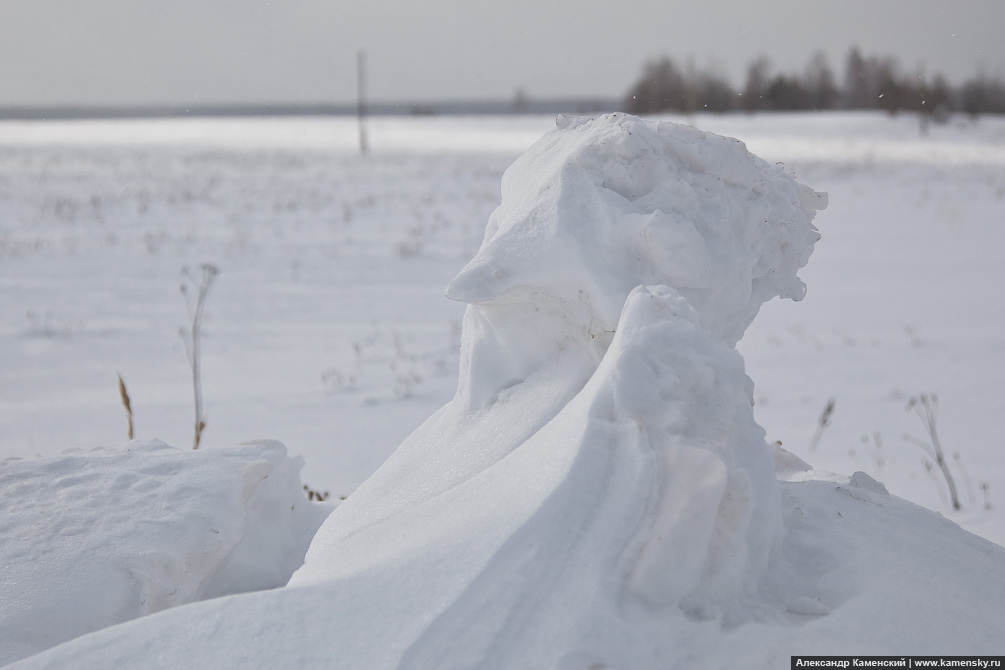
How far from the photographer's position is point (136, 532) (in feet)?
8.16

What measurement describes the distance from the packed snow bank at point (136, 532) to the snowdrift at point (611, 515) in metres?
0.54

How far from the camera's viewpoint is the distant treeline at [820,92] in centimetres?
3456

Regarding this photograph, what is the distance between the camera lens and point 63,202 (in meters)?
14.1

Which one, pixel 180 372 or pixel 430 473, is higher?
pixel 430 473

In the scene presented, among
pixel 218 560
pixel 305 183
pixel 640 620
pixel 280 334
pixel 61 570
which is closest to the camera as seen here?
pixel 640 620

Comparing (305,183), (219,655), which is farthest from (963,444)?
(305,183)

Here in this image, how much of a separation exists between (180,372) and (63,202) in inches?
355

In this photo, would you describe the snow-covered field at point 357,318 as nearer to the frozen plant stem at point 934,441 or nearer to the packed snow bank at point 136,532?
the frozen plant stem at point 934,441

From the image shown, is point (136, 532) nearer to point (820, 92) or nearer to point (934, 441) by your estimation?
point (934, 441)

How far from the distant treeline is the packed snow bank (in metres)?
27.9

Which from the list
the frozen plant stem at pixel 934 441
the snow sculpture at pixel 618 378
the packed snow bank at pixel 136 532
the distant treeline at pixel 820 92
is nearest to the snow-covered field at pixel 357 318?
the frozen plant stem at pixel 934 441

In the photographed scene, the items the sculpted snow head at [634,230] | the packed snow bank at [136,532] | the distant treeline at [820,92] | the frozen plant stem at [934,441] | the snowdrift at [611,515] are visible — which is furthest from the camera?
the distant treeline at [820,92]

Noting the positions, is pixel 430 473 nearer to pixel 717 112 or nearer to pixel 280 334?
pixel 280 334

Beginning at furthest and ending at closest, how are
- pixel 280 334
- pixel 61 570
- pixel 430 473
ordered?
pixel 280 334
pixel 61 570
pixel 430 473
